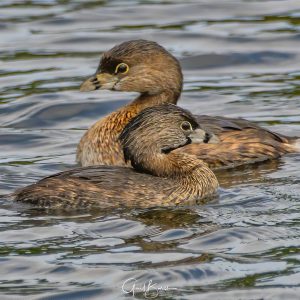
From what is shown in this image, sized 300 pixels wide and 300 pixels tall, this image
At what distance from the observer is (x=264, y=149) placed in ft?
42.7

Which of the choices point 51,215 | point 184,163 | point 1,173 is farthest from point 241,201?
point 1,173

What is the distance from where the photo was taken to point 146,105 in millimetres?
13406

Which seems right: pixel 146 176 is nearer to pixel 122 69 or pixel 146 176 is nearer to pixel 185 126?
pixel 185 126

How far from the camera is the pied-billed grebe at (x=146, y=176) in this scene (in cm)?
1109

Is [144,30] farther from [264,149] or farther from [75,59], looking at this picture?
[264,149]

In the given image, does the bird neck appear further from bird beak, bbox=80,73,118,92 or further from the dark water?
bird beak, bbox=80,73,118,92

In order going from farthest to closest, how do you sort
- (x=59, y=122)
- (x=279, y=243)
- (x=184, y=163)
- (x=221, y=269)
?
(x=59, y=122)
(x=184, y=163)
(x=279, y=243)
(x=221, y=269)

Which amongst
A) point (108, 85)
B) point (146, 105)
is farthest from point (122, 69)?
point (146, 105)

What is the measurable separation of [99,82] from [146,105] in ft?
1.76

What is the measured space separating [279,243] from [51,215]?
2089 mm

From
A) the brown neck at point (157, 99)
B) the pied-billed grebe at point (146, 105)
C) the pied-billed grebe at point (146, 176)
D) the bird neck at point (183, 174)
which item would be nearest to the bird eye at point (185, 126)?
the pied-billed grebe at point (146, 176)

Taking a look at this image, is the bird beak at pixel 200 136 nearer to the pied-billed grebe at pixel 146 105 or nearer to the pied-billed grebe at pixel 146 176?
the pied-billed grebe at pixel 146 176

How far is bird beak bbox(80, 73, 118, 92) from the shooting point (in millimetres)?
13242

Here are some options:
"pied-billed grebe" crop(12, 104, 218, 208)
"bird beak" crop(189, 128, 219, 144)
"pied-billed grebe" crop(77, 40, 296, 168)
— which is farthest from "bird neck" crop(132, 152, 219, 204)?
"pied-billed grebe" crop(77, 40, 296, 168)
